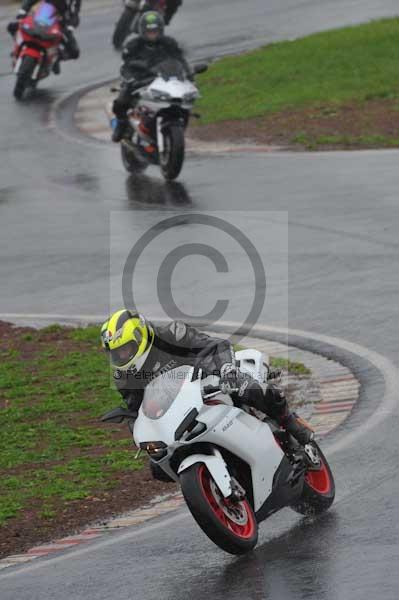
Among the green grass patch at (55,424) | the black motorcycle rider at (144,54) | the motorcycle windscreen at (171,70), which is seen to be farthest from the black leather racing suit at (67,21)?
the green grass patch at (55,424)

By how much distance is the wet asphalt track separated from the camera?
7.97m

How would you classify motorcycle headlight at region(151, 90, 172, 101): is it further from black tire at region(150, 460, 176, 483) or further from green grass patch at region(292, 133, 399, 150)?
black tire at region(150, 460, 176, 483)

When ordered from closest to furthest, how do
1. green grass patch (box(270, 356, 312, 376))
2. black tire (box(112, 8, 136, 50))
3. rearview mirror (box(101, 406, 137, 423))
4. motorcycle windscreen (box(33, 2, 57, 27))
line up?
rearview mirror (box(101, 406, 137, 423))
green grass patch (box(270, 356, 312, 376))
motorcycle windscreen (box(33, 2, 57, 27))
black tire (box(112, 8, 136, 50))

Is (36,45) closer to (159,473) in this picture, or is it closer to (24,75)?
(24,75)

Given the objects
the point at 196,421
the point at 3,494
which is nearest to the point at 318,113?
the point at 3,494

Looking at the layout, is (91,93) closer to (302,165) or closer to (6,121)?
(6,121)

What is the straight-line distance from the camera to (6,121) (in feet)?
A: 84.0

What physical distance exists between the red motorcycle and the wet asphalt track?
47cm

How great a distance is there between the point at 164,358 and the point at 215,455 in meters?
0.70

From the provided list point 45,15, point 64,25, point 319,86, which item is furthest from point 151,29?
point 64,25

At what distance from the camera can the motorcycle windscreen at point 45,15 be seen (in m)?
27.2

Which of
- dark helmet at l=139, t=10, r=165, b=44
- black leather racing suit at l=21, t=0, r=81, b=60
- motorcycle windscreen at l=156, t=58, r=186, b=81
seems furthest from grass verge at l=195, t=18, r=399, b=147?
black leather racing suit at l=21, t=0, r=81, b=60

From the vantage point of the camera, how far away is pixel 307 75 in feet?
83.5

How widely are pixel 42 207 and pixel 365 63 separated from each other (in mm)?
8421
